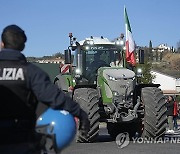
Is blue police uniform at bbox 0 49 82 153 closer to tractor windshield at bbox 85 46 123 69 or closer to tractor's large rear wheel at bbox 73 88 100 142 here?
tractor's large rear wheel at bbox 73 88 100 142

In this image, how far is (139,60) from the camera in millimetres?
13773

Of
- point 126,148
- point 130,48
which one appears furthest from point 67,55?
point 126,148

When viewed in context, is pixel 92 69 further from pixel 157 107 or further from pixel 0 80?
pixel 0 80

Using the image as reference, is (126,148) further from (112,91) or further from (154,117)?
(112,91)

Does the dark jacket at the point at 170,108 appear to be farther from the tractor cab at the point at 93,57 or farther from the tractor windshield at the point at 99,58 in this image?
the tractor windshield at the point at 99,58

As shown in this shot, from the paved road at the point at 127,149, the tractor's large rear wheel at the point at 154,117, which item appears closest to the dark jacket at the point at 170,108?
the tractor's large rear wheel at the point at 154,117

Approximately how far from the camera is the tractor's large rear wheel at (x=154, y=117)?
1166cm

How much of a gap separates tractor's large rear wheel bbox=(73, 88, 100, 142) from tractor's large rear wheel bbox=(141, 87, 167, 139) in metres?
1.31

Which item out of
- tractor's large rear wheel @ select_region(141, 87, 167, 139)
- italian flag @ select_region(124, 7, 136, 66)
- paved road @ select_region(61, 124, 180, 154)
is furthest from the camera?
italian flag @ select_region(124, 7, 136, 66)

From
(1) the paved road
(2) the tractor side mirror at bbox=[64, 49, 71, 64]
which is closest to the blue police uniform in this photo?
(1) the paved road

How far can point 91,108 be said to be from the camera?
1145cm

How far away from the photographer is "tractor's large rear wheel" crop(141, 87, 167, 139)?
11656 mm

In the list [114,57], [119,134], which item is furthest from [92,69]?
[119,134]

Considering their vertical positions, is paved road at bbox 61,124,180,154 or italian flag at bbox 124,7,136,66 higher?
italian flag at bbox 124,7,136,66
